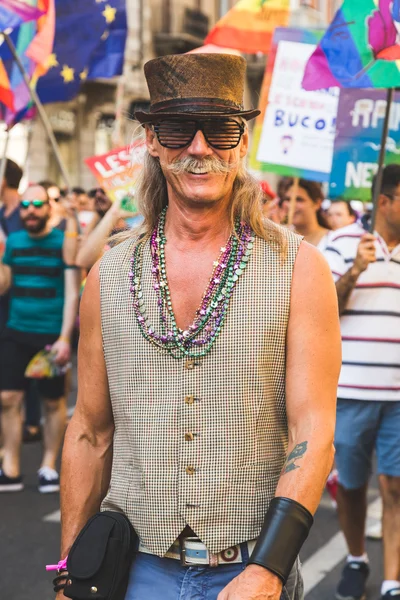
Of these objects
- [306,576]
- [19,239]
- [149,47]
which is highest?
[19,239]

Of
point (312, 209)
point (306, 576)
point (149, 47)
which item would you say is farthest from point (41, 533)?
point (149, 47)

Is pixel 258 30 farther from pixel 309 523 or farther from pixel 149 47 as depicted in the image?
pixel 149 47

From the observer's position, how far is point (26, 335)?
7727mm

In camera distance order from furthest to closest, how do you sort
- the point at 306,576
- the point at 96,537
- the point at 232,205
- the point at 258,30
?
the point at 258,30 → the point at 306,576 → the point at 232,205 → the point at 96,537

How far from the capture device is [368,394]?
17.4 ft

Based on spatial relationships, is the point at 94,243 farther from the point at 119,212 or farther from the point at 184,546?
the point at 184,546

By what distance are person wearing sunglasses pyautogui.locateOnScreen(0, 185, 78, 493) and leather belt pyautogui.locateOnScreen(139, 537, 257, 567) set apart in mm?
5038

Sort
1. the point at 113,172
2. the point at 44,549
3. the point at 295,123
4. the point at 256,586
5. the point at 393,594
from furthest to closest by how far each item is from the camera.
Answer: the point at 113,172 < the point at 295,123 < the point at 44,549 < the point at 393,594 < the point at 256,586

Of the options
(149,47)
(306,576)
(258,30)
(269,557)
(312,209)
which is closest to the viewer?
(269,557)

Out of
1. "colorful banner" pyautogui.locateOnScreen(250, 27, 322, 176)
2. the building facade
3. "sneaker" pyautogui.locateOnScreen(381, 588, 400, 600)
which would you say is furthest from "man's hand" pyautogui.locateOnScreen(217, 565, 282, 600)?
the building facade

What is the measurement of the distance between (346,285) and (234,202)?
99.5 inches

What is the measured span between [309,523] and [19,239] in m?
5.56

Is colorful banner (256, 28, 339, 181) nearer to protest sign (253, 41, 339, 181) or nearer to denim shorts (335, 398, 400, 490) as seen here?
protest sign (253, 41, 339, 181)

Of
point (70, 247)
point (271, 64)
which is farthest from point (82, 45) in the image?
point (70, 247)
